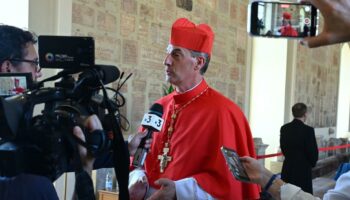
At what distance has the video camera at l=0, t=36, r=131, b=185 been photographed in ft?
3.69

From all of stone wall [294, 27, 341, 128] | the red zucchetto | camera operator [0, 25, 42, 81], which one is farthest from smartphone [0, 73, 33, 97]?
stone wall [294, 27, 341, 128]

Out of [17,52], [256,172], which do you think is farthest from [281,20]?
[17,52]

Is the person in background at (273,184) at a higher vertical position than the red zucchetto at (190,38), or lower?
lower

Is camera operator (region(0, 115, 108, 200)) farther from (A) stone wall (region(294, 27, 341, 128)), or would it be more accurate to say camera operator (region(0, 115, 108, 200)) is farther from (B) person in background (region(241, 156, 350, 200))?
(A) stone wall (region(294, 27, 341, 128))

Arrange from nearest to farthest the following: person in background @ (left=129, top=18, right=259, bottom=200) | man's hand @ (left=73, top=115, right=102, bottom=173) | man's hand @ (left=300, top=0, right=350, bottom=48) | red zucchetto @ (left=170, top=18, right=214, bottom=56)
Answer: man's hand @ (left=300, top=0, right=350, bottom=48), man's hand @ (left=73, top=115, right=102, bottom=173), person in background @ (left=129, top=18, right=259, bottom=200), red zucchetto @ (left=170, top=18, right=214, bottom=56)

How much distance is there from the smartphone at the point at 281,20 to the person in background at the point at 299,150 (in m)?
4.31

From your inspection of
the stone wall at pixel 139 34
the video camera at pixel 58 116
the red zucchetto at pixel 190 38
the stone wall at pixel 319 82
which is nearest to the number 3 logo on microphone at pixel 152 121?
the video camera at pixel 58 116

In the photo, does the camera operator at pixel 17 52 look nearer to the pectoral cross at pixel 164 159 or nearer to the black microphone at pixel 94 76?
the black microphone at pixel 94 76

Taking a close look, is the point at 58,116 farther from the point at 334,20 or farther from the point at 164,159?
the point at 164,159

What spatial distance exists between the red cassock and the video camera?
1.29m

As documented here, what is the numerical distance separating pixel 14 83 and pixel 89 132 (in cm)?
26

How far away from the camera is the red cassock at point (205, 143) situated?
250 cm

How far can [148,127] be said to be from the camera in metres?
1.92

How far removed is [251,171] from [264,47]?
23.6 ft
